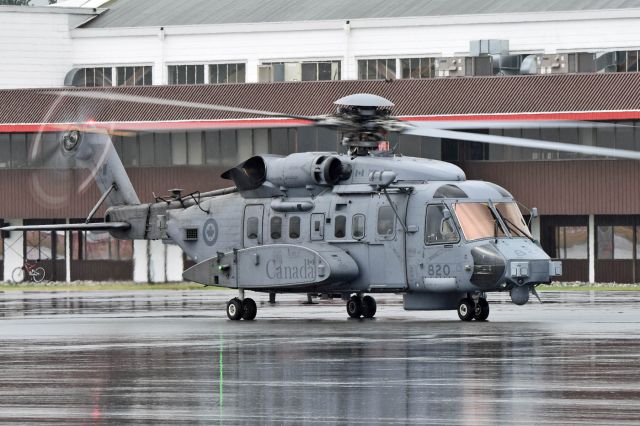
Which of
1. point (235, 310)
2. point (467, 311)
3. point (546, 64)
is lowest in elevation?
point (235, 310)

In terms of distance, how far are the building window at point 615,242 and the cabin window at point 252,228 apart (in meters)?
29.8

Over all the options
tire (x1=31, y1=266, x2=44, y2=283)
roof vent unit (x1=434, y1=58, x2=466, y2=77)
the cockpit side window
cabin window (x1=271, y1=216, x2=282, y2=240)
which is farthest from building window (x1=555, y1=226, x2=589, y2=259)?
the cockpit side window

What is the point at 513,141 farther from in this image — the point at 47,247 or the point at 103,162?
the point at 47,247

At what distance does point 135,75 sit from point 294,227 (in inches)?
1816

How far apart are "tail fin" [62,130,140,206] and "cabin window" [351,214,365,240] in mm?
7231

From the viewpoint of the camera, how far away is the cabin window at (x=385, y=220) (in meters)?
31.7

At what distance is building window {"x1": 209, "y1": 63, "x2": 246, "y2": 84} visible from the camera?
248 ft

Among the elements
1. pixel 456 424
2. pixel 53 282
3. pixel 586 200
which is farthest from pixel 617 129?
pixel 456 424

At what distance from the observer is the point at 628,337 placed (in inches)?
1006

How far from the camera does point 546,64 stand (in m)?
66.4

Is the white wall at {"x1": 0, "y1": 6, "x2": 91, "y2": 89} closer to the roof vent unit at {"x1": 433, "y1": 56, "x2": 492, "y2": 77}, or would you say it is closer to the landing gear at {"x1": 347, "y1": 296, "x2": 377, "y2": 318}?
the roof vent unit at {"x1": 433, "y1": 56, "x2": 492, "y2": 77}

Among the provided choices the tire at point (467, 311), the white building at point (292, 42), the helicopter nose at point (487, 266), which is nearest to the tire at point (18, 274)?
the white building at point (292, 42)

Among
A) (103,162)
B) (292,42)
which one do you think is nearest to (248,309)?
(103,162)

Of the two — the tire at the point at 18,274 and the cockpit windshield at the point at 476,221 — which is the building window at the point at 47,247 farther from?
the cockpit windshield at the point at 476,221
